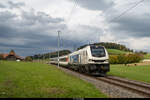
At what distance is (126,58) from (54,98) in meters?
101

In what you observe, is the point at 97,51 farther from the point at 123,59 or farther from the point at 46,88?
the point at 123,59

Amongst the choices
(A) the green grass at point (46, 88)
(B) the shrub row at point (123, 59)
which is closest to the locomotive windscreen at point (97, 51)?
(A) the green grass at point (46, 88)

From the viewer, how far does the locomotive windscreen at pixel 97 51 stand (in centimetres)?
2278

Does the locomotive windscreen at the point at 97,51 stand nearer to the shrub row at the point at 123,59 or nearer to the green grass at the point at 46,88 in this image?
the green grass at the point at 46,88

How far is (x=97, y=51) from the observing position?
907 inches

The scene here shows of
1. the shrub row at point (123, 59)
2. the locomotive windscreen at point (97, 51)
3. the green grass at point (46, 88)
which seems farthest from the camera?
the shrub row at point (123, 59)

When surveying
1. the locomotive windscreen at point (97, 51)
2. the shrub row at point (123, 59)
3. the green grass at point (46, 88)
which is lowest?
the green grass at point (46, 88)

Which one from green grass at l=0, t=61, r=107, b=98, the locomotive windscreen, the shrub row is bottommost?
green grass at l=0, t=61, r=107, b=98

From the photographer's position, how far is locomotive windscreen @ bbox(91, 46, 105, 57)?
22780mm

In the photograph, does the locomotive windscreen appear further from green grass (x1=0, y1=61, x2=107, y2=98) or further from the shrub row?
the shrub row

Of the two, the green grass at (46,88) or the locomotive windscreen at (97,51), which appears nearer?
the green grass at (46,88)

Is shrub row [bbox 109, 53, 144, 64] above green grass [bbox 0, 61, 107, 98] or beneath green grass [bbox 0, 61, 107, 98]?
above

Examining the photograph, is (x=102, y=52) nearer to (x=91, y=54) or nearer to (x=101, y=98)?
(x=91, y=54)

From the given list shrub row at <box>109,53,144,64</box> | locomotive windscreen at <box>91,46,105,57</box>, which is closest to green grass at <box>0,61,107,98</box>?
locomotive windscreen at <box>91,46,105,57</box>
